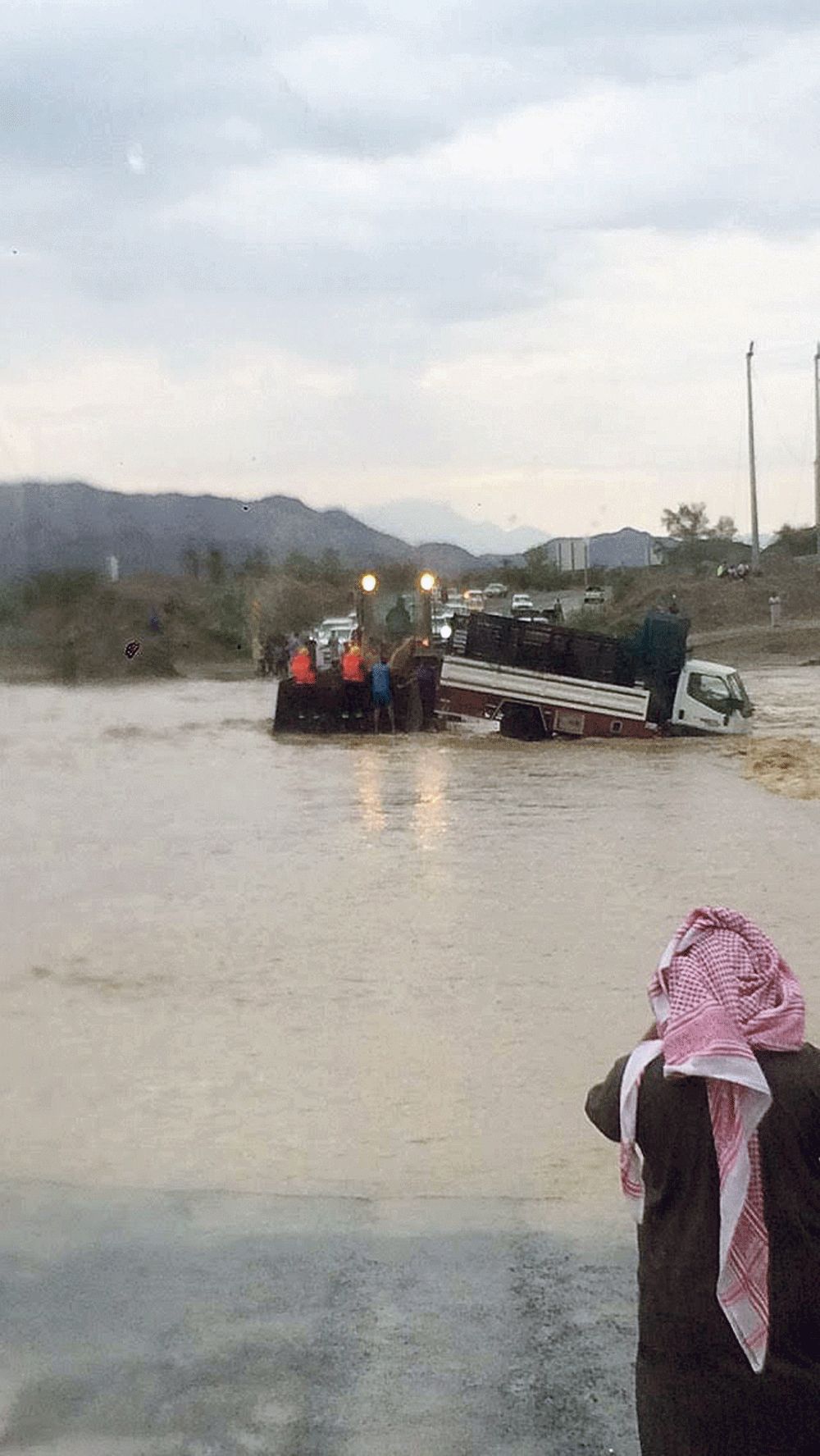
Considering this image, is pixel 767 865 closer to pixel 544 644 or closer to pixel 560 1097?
pixel 560 1097

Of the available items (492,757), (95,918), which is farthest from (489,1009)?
(492,757)

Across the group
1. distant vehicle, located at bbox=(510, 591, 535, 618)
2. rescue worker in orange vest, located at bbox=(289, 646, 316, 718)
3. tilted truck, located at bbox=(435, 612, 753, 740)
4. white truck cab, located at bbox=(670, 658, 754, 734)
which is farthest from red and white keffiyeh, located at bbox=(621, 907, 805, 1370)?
distant vehicle, located at bbox=(510, 591, 535, 618)

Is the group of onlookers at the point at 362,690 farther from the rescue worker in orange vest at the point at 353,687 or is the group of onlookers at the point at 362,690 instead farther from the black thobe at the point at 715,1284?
the black thobe at the point at 715,1284

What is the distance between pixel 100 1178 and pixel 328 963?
496 cm

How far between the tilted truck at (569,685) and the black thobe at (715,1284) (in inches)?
930

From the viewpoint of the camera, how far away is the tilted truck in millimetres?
26578

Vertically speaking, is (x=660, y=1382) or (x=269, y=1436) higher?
(x=660, y=1382)

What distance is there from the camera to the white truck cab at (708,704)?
87.8 ft

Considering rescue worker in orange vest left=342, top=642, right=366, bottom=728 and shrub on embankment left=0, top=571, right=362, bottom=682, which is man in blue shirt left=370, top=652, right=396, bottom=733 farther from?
shrub on embankment left=0, top=571, right=362, bottom=682

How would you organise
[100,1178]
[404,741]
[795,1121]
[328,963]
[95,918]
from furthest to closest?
[404,741]
[95,918]
[328,963]
[100,1178]
[795,1121]

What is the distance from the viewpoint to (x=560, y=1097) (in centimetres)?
802

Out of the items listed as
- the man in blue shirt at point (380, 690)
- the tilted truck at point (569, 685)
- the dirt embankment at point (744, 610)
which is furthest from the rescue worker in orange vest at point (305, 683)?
the dirt embankment at point (744, 610)

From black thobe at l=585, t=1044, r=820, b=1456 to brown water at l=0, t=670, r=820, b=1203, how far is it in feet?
11.5

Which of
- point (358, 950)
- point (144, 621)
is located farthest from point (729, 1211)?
point (144, 621)
